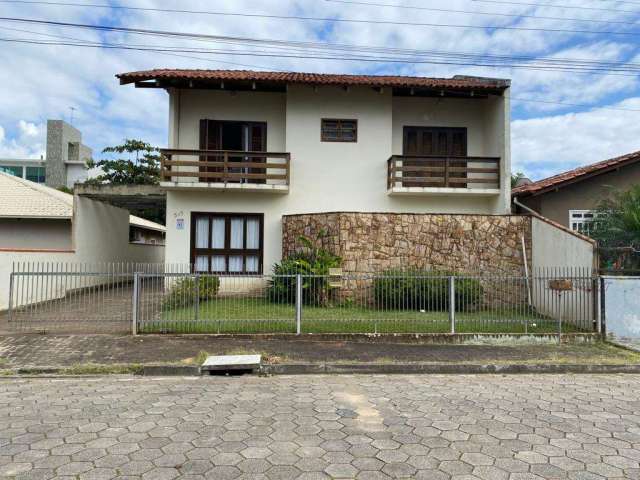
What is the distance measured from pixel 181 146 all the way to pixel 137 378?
10736 millimetres

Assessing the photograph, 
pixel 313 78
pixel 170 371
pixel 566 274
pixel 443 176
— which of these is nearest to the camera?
pixel 170 371

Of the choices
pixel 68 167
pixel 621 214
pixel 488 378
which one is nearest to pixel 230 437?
pixel 488 378

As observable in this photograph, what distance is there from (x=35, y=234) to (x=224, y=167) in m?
8.55

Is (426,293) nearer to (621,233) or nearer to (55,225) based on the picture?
(621,233)

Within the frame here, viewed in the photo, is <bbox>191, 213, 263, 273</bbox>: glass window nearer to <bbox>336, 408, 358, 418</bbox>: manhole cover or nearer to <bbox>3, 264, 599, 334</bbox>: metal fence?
<bbox>3, 264, 599, 334</bbox>: metal fence

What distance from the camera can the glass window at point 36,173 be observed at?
6203cm

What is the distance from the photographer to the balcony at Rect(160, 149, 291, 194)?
48.0ft

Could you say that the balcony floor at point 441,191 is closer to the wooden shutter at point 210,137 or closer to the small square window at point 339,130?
the small square window at point 339,130

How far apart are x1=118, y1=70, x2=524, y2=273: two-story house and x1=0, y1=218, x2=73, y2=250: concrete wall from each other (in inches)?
209

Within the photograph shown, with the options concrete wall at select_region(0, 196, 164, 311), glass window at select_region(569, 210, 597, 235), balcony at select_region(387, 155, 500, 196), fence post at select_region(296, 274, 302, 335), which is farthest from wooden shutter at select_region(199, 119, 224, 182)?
glass window at select_region(569, 210, 597, 235)

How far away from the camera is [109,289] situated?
39.5 ft

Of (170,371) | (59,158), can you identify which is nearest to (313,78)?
(170,371)

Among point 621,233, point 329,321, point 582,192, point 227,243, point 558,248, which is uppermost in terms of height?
point 582,192

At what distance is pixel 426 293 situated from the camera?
10367 mm
